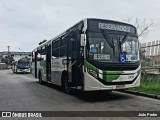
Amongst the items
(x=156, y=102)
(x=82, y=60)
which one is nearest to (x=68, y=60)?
(x=82, y=60)

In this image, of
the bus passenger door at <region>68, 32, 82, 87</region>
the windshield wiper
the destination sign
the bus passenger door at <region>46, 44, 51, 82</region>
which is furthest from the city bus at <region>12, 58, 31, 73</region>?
the windshield wiper

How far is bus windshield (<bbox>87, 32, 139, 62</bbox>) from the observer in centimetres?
1130

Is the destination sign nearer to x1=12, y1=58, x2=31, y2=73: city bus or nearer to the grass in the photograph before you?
the grass

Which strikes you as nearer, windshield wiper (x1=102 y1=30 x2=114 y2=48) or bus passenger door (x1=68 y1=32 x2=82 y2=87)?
windshield wiper (x1=102 y1=30 x2=114 y2=48)

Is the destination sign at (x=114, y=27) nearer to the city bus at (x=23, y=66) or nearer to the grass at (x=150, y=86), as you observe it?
the grass at (x=150, y=86)

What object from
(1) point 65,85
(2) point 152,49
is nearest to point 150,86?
(1) point 65,85

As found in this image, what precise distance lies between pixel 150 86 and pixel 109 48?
4.18 metres

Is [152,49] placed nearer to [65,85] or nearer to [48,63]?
[48,63]

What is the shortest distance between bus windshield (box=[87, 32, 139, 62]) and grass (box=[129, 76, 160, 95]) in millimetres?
2116

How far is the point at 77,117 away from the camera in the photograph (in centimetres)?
824

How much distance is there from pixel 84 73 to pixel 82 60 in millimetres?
559

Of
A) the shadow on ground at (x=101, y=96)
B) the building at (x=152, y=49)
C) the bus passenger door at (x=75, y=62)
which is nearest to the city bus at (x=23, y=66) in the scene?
the building at (x=152, y=49)

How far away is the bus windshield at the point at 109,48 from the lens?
11297mm

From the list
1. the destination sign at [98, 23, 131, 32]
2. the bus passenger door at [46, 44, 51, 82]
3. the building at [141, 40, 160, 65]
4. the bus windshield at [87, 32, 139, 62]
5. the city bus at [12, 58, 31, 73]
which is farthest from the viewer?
the city bus at [12, 58, 31, 73]
